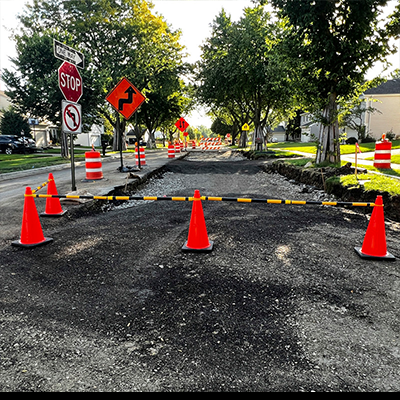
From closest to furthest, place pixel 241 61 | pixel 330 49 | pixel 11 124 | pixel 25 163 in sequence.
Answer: pixel 330 49, pixel 25 163, pixel 241 61, pixel 11 124

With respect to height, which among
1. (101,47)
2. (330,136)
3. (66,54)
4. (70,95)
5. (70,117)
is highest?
(101,47)

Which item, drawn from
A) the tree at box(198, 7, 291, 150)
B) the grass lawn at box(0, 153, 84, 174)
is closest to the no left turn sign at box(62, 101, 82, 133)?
the grass lawn at box(0, 153, 84, 174)

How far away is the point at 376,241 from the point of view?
14.6 feet

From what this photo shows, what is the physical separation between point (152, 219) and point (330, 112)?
9.01 m

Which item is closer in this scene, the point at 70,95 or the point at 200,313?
the point at 200,313

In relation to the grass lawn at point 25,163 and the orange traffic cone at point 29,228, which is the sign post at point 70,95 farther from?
the grass lawn at point 25,163

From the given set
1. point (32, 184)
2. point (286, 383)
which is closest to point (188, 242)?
point (286, 383)

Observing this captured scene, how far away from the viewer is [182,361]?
2402 millimetres

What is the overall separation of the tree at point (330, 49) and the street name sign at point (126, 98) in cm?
557

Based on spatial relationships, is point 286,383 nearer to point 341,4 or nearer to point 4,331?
point 4,331

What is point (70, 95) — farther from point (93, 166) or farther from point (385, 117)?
point (385, 117)

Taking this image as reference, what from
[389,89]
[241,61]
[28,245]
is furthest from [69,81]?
[389,89]

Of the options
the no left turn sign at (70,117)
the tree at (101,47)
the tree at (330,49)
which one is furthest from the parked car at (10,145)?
the tree at (330,49)

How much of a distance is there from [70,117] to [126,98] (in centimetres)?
427
